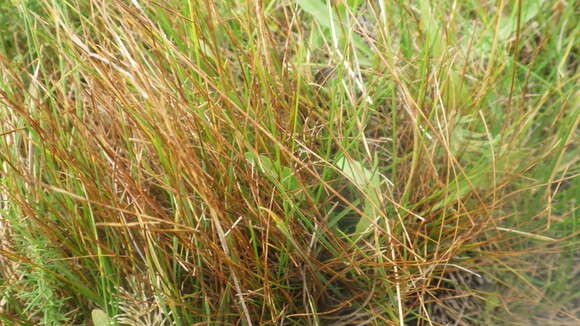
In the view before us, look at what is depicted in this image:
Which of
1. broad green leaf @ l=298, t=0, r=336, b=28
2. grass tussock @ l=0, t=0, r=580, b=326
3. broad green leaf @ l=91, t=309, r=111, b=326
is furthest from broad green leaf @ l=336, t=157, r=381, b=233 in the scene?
broad green leaf @ l=91, t=309, r=111, b=326

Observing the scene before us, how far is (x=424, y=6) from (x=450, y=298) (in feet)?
1.55

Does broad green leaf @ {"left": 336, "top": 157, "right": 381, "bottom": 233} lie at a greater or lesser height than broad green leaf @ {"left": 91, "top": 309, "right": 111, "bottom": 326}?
greater

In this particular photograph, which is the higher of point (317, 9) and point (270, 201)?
point (317, 9)

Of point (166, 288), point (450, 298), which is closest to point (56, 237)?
point (166, 288)

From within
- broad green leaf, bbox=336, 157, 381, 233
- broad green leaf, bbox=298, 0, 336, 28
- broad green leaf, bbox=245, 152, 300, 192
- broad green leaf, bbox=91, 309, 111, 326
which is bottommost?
broad green leaf, bbox=91, 309, 111, 326

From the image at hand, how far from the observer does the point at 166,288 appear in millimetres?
792

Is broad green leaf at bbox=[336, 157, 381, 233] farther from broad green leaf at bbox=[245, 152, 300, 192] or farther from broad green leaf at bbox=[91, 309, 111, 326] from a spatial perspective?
broad green leaf at bbox=[91, 309, 111, 326]

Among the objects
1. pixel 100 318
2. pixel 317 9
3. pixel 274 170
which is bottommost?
pixel 100 318

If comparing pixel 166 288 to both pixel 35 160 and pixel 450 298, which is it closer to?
pixel 35 160

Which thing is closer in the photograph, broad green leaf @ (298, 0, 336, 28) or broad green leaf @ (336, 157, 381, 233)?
broad green leaf @ (336, 157, 381, 233)

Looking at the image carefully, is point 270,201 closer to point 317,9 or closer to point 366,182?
point 366,182

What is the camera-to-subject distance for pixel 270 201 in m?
0.80

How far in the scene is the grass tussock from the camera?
2.53 feet

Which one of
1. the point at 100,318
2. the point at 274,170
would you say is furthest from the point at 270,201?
the point at 100,318
